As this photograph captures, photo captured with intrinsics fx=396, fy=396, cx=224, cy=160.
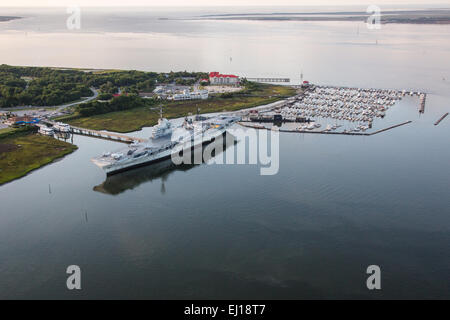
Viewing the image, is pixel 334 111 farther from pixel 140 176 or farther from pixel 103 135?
pixel 140 176

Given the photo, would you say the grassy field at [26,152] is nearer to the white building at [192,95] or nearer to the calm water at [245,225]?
the calm water at [245,225]

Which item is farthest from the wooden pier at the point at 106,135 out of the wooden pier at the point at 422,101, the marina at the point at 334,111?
the wooden pier at the point at 422,101

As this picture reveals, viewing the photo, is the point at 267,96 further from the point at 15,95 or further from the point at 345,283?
the point at 345,283

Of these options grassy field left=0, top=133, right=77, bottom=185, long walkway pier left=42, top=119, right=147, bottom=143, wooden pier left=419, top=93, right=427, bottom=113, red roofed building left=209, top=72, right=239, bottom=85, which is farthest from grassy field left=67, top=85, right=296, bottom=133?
wooden pier left=419, top=93, right=427, bottom=113

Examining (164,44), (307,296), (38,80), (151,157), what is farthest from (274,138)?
(164,44)

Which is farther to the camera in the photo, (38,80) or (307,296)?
(38,80)
